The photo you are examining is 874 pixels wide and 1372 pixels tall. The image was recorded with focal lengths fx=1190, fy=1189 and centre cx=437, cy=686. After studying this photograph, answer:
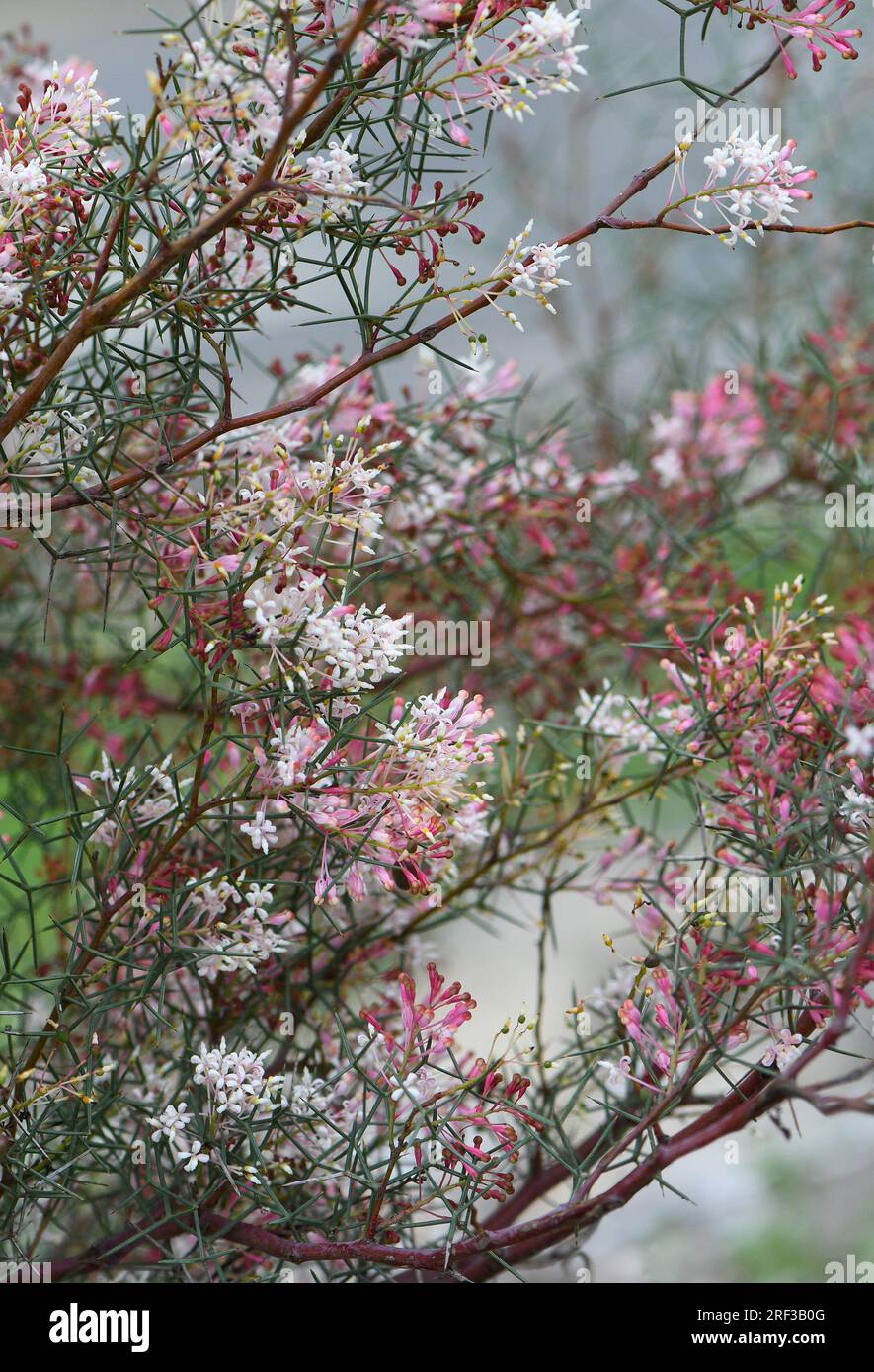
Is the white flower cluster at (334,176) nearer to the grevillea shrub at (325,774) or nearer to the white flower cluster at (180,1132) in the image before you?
the grevillea shrub at (325,774)

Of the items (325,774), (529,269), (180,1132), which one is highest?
(529,269)

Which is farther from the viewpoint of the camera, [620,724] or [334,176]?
[620,724]

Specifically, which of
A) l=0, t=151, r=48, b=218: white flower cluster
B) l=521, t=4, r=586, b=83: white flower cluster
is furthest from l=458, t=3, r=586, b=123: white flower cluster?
l=0, t=151, r=48, b=218: white flower cluster

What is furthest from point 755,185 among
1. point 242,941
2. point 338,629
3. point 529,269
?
point 242,941

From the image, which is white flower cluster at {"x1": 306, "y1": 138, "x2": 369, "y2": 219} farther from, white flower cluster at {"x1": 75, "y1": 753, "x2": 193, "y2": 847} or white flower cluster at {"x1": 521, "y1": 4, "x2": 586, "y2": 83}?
white flower cluster at {"x1": 75, "y1": 753, "x2": 193, "y2": 847}

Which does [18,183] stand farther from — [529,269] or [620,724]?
[620,724]

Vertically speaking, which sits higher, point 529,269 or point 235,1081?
point 529,269

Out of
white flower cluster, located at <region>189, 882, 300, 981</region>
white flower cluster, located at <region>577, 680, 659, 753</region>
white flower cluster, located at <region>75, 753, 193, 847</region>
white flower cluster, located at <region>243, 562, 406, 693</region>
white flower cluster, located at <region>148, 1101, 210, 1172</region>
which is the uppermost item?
white flower cluster, located at <region>577, 680, 659, 753</region>

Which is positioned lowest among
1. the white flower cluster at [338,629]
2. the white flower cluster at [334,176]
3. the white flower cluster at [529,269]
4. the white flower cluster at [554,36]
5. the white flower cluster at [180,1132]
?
the white flower cluster at [180,1132]

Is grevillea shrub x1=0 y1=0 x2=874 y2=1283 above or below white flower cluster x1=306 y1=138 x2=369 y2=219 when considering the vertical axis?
below

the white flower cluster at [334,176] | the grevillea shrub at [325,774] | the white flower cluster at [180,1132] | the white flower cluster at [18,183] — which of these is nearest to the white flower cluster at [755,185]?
the grevillea shrub at [325,774]

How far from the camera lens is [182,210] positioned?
0.37 metres

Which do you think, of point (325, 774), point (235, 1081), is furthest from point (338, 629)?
point (235, 1081)
